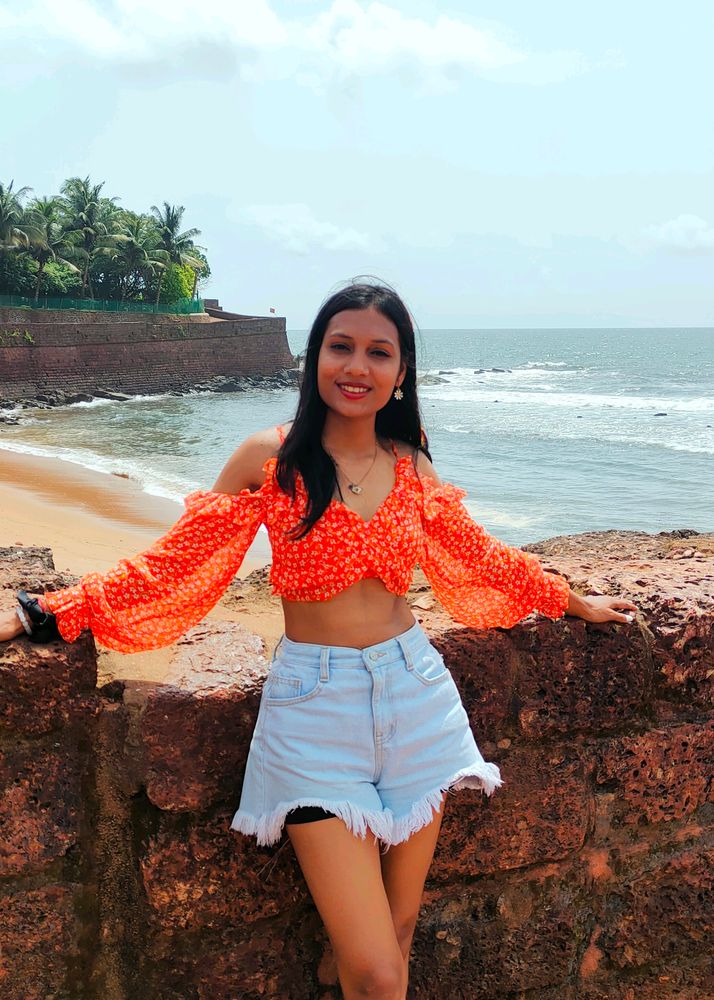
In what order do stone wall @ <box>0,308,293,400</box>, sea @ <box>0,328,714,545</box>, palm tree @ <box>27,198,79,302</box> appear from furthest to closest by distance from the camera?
palm tree @ <box>27,198,79,302</box> → stone wall @ <box>0,308,293,400</box> → sea @ <box>0,328,714,545</box>

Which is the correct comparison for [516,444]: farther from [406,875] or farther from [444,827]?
[406,875]

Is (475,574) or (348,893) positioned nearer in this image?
(348,893)

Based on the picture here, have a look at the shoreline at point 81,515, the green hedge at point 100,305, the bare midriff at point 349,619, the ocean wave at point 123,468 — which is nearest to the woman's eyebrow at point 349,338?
the bare midriff at point 349,619

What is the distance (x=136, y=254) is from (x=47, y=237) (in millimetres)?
5707

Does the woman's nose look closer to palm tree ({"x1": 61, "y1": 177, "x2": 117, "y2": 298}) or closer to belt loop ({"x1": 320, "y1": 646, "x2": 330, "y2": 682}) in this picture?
belt loop ({"x1": 320, "y1": 646, "x2": 330, "y2": 682})

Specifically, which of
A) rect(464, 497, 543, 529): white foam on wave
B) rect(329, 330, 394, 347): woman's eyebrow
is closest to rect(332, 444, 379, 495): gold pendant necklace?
rect(329, 330, 394, 347): woman's eyebrow

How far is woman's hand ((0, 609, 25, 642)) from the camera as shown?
5.89ft

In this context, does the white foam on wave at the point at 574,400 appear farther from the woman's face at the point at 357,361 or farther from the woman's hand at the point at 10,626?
the woman's hand at the point at 10,626

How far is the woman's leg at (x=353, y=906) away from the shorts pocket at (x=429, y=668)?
32 cm

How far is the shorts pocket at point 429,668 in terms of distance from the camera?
6.25 feet

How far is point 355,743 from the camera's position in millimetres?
1834

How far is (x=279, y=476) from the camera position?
2.02 meters

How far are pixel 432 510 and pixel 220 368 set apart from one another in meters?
42.2

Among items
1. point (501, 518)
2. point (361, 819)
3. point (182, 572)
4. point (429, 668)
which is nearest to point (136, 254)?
point (501, 518)
